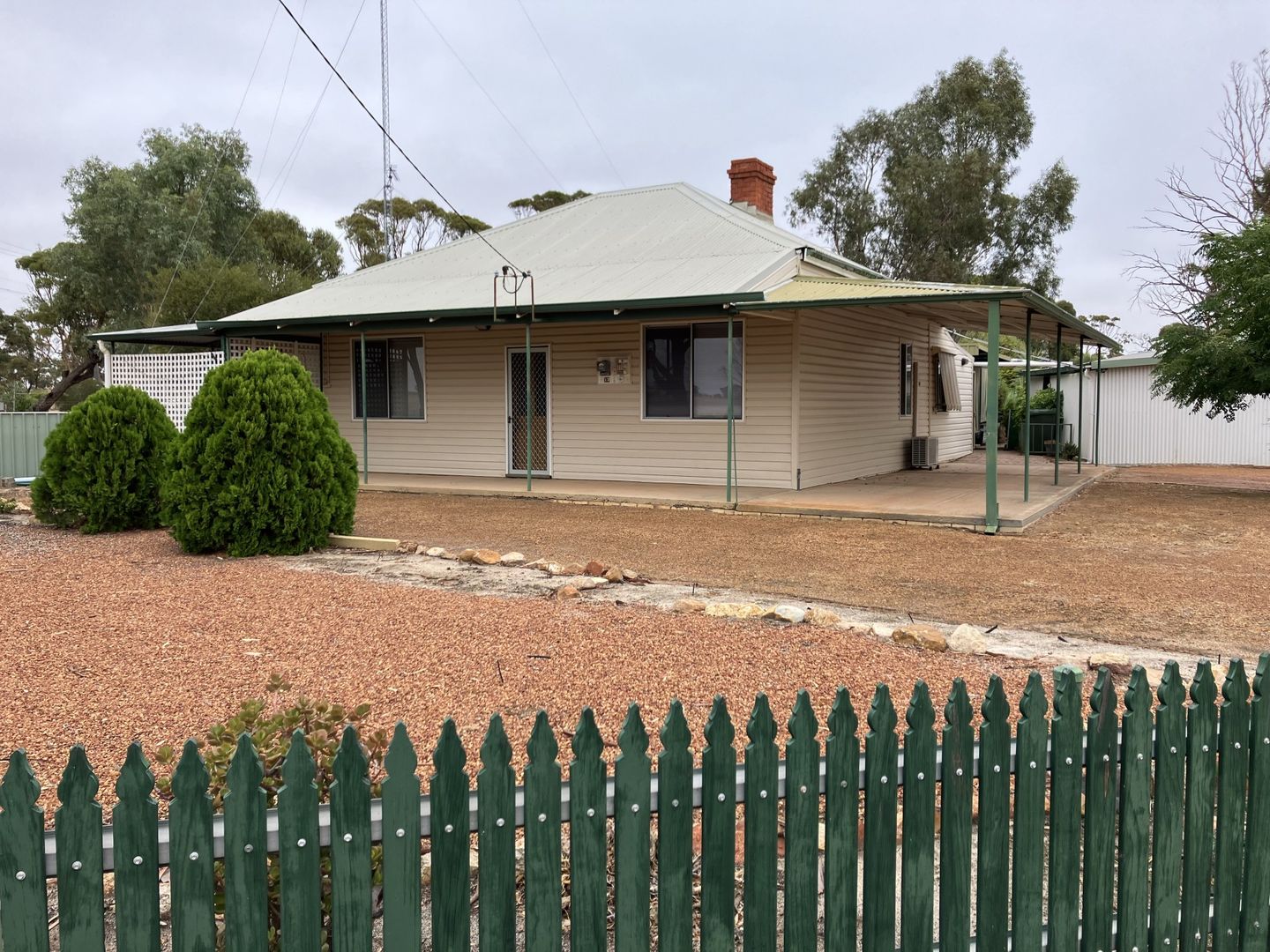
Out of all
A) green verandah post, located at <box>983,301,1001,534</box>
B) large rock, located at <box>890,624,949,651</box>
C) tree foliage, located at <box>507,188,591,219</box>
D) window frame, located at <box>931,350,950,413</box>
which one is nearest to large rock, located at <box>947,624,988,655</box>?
large rock, located at <box>890,624,949,651</box>

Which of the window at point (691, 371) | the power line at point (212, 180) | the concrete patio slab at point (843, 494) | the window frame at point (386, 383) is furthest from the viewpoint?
the window frame at point (386, 383)

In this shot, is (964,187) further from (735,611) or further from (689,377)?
(735,611)

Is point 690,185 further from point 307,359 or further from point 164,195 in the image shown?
point 164,195

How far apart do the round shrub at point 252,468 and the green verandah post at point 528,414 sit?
482cm

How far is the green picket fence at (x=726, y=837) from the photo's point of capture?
168 centimetres

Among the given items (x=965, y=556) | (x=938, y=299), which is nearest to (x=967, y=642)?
(x=965, y=556)

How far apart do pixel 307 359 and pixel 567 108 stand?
261 inches

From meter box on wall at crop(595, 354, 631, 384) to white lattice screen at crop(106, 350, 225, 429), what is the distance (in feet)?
20.3

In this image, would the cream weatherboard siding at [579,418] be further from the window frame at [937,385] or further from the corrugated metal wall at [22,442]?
the window frame at [937,385]

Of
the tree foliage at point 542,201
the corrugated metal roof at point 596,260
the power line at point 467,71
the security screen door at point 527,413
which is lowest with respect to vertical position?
the security screen door at point 527,413

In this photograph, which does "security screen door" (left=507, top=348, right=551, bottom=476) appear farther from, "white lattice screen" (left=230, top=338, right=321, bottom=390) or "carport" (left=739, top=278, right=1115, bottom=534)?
"carport" (left=739, top=278, right=1115, bottom=534)

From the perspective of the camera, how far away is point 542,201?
4175 centimetres

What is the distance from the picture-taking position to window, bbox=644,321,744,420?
520 inches

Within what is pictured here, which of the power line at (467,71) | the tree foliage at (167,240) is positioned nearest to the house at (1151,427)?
the power line at (467,71)
